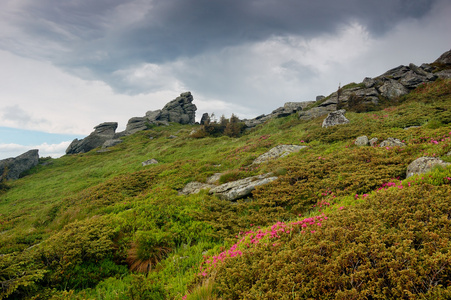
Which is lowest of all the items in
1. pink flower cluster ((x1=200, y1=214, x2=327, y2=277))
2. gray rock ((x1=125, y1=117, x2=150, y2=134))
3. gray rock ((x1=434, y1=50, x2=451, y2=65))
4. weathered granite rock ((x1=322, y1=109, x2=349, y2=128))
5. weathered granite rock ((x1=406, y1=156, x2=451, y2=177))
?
pink flower cluster ((x1=200, y1=214, x2=327, y2=277))

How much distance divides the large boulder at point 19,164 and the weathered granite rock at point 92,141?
1683cm

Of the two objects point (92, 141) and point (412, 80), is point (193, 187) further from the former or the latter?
point (92, 141)

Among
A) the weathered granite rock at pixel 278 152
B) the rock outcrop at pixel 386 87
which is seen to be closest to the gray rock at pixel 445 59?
the rock outcrop at pixel 386 87

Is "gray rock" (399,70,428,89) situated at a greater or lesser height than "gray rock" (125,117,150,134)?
lesser

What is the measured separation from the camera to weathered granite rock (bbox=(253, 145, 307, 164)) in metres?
16.4

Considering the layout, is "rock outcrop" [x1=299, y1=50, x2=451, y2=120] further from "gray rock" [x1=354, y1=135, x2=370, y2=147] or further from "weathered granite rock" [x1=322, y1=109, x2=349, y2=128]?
"gray rock" [x1=354, y1=135, x2=370, y2=147]

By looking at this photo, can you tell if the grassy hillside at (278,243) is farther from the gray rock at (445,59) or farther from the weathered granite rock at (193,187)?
the gray rock at (445,59)

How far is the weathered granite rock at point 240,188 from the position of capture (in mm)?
10359

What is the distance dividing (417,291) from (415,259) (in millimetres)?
520

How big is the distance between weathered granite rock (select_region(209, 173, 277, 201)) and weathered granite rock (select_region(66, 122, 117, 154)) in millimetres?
67554

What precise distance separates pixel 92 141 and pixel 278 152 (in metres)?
67.8

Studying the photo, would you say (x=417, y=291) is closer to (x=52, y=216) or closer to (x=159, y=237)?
(x=159, y=237)

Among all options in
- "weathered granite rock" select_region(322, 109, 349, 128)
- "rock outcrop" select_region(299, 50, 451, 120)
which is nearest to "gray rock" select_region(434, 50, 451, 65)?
"rock outcrop" select_region(299, 50, 451, 120)

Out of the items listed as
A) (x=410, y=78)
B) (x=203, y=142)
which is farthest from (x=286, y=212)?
(x=410, y=78)
